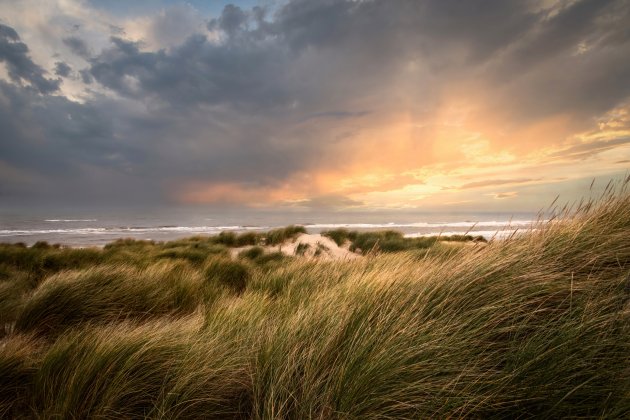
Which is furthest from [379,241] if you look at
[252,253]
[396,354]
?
[396,354]

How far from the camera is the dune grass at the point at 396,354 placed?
4.55ft

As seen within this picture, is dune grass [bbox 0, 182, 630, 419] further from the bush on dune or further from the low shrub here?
the bush on dune

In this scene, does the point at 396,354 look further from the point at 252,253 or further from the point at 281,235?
the point at 281,235

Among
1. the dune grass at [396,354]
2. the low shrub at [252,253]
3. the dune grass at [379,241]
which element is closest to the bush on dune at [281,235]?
the dune grass at [379,241]

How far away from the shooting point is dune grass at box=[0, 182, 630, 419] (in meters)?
1.39


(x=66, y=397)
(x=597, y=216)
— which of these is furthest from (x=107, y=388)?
(x=597, y=216)

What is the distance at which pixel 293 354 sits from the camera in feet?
5.61

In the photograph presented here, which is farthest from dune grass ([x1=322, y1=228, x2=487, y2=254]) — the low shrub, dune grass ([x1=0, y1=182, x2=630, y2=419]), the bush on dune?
dune grass ([x1=0, y1=182, x2=630, y2=419])

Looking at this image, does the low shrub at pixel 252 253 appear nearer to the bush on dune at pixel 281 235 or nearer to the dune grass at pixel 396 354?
the bush on dune at pixel 281 235

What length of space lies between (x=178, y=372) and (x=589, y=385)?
2.04m

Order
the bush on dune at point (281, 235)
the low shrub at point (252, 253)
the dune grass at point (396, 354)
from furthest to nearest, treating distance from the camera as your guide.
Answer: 1. the bush on dune at point (281, 235)
2. the low shrub at point (252, 253)
3. the dune grass at point (396, 354)

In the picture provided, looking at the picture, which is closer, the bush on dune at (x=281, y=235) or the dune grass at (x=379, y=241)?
the dune grass at (x=379, y=241)

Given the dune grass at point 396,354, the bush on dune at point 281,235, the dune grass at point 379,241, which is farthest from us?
the bush on dune at point 281,235

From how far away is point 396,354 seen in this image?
1614mm
